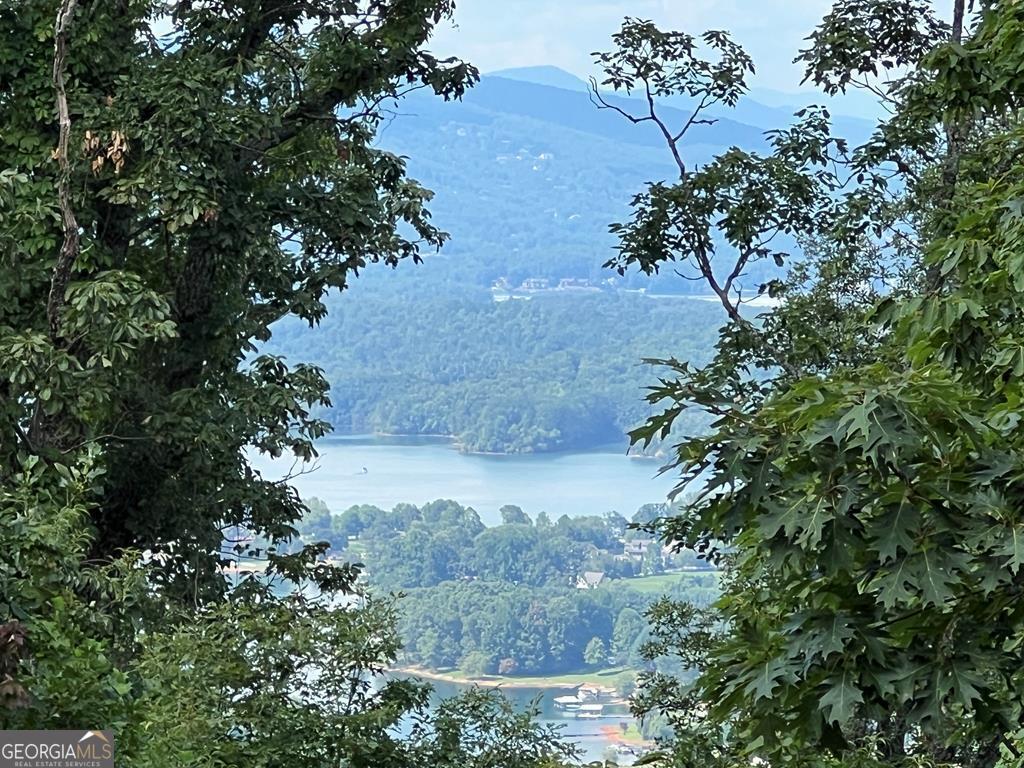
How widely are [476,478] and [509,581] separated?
57.5 ft

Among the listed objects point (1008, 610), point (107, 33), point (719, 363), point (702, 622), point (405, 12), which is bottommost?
point (702, 622)

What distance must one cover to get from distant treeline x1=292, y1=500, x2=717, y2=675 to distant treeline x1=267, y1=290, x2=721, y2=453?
30.5 feet

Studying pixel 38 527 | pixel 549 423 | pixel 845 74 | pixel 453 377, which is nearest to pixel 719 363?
pixel 845 74

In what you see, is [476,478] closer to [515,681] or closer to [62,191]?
[515,681]

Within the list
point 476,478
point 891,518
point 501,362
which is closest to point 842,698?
point 891,518

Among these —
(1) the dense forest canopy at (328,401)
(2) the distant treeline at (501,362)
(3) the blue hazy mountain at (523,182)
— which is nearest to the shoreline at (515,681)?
(1) the dense forest canopy at (328,401)

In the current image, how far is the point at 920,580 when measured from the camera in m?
2.79

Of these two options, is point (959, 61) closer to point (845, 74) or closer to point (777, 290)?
point (845, 74)

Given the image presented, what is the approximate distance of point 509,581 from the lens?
2455cm

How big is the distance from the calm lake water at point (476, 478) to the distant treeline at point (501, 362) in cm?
60

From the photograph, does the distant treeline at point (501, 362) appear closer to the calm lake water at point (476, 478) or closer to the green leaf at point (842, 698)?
the calm lake water at point (476, 478)

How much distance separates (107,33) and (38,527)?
4.36 metres

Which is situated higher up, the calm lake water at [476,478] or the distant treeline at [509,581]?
the calm lake water at [476,478]

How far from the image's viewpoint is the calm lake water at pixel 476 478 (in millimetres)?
38812
